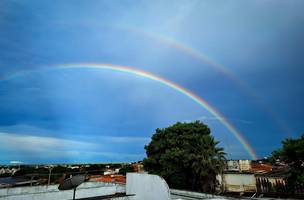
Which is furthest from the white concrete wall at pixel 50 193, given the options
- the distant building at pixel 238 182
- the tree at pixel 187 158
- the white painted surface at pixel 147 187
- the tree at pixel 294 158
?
the distant building at pixel 238 182

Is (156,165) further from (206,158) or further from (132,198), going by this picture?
(132,198)

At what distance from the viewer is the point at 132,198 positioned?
10062mm

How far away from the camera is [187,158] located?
2197 cm

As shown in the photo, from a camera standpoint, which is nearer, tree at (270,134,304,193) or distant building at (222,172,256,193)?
tree at (270,134,304,193)

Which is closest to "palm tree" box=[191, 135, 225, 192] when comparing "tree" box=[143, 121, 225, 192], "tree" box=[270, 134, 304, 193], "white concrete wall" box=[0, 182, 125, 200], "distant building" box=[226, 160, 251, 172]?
"tree" box=[143, 121, 225, 192]

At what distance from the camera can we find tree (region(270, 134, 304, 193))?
13891 millimetres

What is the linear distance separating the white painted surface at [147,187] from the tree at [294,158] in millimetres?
9699

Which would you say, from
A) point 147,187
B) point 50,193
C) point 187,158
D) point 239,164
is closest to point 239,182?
point 187,158

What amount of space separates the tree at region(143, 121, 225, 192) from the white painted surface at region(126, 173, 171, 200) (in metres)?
11.5

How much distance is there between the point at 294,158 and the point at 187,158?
980 cm

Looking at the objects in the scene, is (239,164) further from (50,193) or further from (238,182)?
(50,193)

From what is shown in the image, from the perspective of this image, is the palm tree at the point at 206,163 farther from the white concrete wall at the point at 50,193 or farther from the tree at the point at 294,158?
the white concrete wall at the point at 50,193

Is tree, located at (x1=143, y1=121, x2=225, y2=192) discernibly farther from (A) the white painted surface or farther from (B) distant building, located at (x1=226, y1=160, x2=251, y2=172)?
(B) distant building, located at (x1=226, y1=160, x2=251, y2=172)

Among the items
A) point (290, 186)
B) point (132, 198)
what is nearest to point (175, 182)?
point (290, 186)
